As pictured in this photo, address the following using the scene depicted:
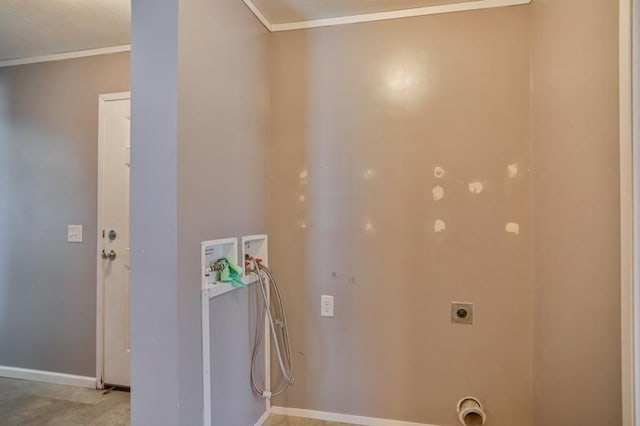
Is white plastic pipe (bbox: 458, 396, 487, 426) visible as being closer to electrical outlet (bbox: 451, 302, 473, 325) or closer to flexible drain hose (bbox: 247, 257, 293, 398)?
electrical outlet (bbox: 451, 302, 473, 325)

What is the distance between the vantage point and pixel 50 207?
2.63 metres

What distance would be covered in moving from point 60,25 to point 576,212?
2976mm

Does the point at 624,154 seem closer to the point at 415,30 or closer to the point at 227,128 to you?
the point at 415,30

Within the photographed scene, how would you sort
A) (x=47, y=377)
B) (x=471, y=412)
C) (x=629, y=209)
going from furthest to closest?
(x=47, y=377) < (x=471, y=412) < (x=629, y=209)

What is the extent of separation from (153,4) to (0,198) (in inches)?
91.9

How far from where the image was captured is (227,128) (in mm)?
1761

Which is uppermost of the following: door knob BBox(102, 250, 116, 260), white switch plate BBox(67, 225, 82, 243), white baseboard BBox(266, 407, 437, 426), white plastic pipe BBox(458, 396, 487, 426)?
white switch plate BBox(67, 225, 82, 243)

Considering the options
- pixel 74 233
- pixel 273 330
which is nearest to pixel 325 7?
pixel 273 330

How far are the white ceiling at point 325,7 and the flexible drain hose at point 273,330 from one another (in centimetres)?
145

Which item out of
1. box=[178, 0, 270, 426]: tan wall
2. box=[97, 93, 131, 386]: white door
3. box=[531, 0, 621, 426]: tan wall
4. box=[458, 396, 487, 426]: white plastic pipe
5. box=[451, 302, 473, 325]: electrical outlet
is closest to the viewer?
box=[531, 0, 621, 426]: tan wall

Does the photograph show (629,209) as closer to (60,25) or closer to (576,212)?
(576,212)

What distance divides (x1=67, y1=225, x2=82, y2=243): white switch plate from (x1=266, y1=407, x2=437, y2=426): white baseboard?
181 centimetres

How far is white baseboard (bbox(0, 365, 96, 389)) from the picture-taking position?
2549 millimetres

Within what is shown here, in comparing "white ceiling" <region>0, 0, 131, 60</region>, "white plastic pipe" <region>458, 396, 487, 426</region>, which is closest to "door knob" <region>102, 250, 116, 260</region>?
"white ceiling" <region>0, 0, 131, 60</region>
